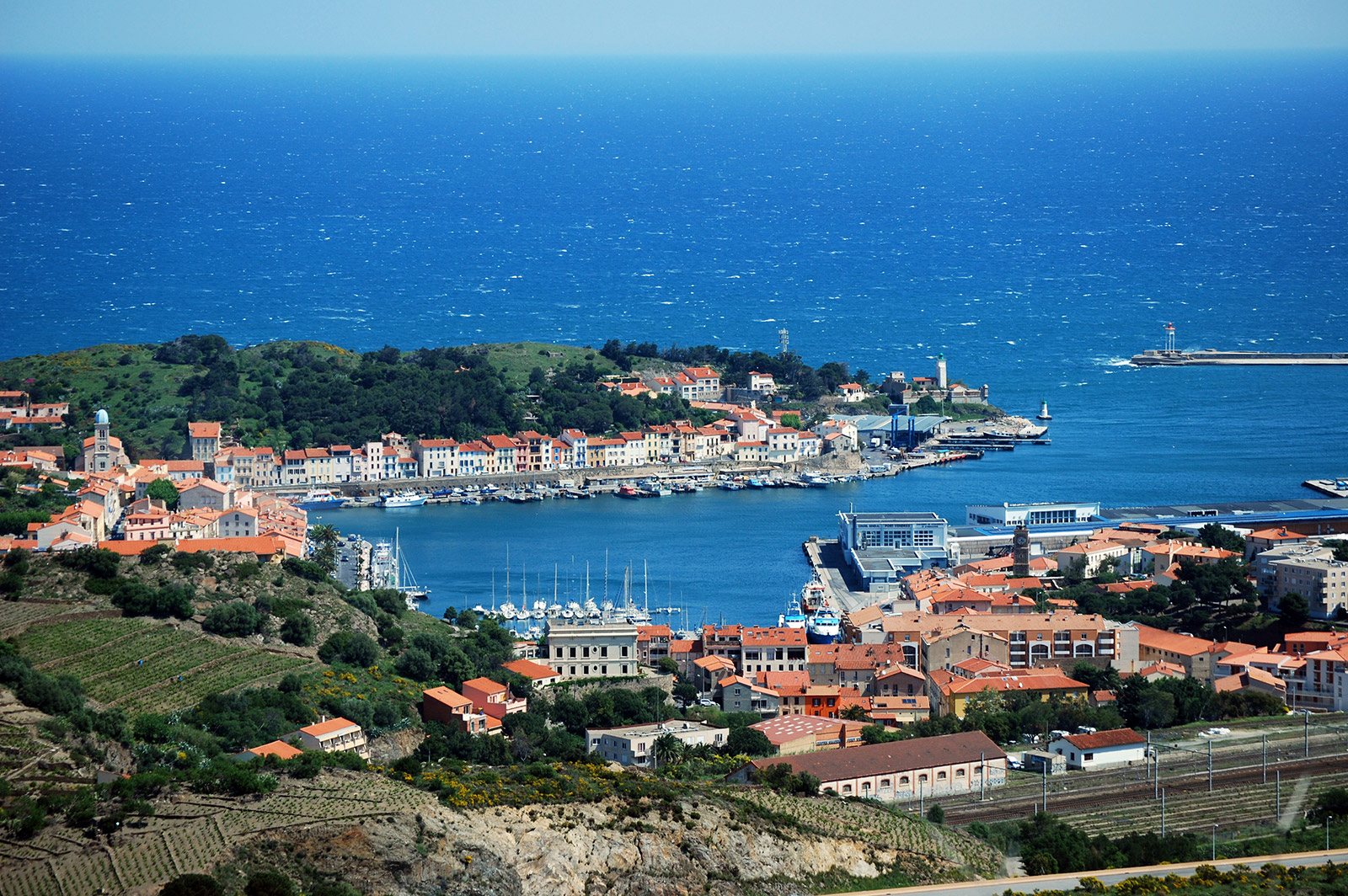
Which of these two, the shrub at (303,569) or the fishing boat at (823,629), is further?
the fishing boat at (823,629)

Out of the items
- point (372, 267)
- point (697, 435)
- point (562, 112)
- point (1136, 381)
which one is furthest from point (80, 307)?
point (562, 112)

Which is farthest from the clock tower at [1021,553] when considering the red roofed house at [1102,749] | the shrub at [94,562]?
the shrub at [94,562]

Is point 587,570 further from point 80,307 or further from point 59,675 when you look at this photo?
point 80,307

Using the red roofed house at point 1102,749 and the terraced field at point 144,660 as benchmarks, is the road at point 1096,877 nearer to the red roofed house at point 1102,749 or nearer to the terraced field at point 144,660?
the red roofed house at point 1102,749

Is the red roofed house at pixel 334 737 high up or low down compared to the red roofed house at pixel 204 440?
down

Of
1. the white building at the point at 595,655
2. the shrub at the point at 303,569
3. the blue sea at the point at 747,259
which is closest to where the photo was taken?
the white building at the point at 595,655

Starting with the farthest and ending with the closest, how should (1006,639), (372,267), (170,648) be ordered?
1. (372,267)
2. (1006,639)
3. (170,648)
